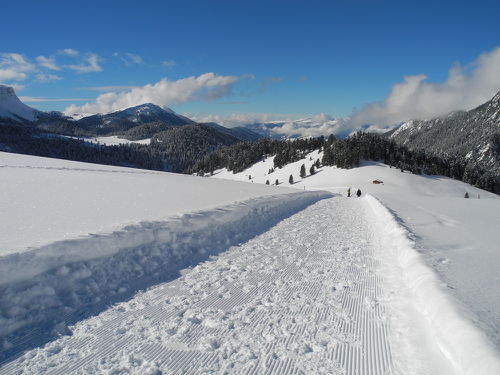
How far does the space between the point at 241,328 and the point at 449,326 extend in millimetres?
3036

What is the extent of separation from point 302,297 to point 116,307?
134 inches

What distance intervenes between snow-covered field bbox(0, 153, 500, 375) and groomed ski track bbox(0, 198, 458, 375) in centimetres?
2

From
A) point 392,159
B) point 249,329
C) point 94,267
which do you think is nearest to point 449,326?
point 249,329

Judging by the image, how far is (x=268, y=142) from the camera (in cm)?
15488

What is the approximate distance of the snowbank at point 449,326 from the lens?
321cm

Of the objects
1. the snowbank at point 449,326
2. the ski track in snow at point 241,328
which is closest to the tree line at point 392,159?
the snowbank at point 449,326

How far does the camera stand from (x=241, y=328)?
14.0 ft

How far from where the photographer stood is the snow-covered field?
3.61 metres

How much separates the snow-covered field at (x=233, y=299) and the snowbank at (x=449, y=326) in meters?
0.02

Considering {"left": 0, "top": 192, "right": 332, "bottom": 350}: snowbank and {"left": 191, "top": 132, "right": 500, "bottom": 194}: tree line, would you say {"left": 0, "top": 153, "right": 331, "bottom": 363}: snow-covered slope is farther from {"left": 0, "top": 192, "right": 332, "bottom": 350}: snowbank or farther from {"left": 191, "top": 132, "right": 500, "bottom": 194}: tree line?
{"left": 191, "top": 132, "right": 500, "bottom": 194}: tree line

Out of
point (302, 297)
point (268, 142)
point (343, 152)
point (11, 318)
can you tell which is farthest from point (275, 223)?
point (268, 142)

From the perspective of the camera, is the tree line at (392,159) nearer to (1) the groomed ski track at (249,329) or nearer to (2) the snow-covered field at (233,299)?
(2) the snow-covered field at (233,299)

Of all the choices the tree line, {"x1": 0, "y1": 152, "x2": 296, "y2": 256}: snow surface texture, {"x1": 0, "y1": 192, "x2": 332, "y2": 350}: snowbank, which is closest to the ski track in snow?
{"x1": 0, "y1": 192, "x2": 332, "y2": 350}: snowbank

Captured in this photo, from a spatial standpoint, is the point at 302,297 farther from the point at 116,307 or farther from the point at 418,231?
the point at 418,231
